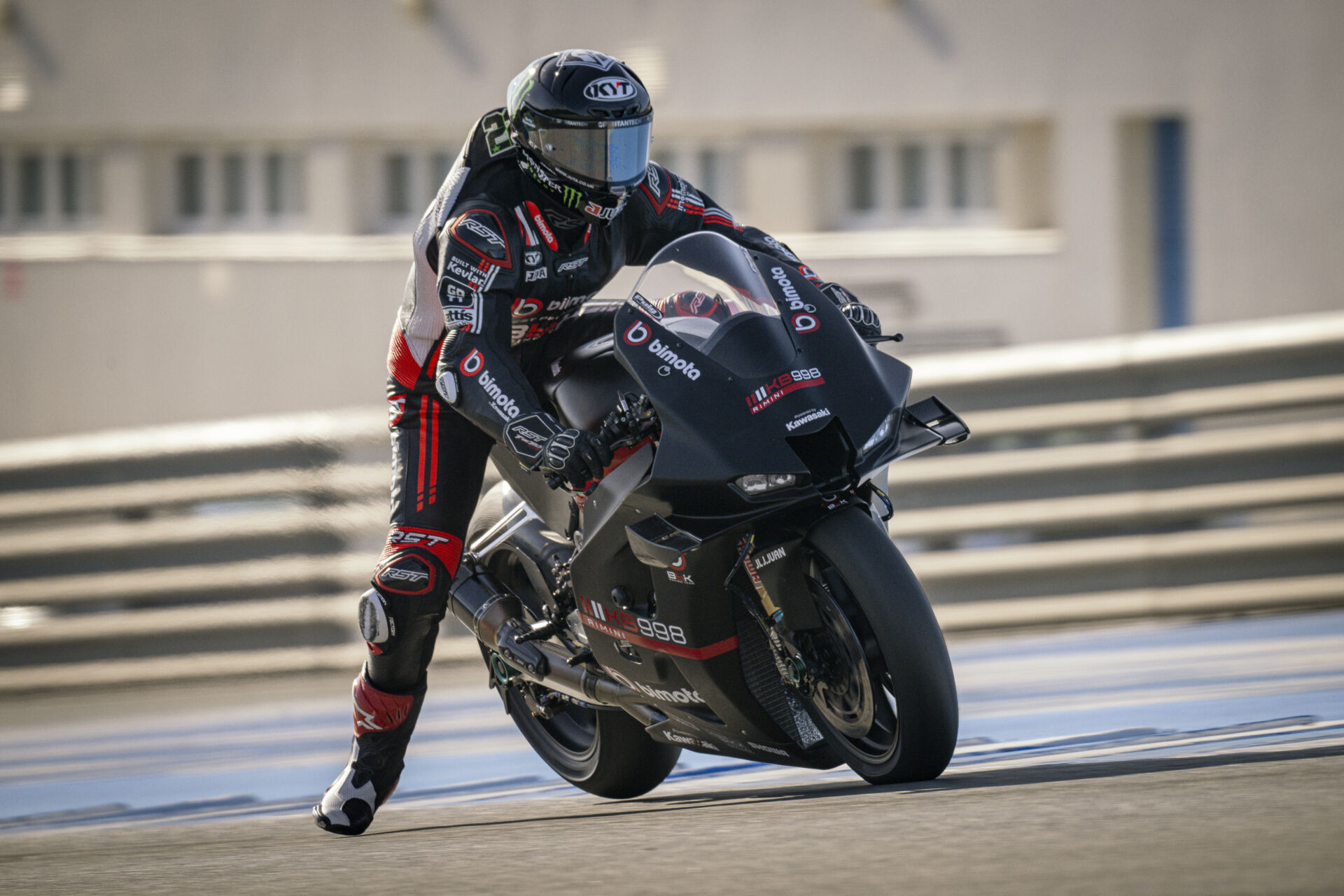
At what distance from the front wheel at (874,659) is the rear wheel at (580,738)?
113 centimetres

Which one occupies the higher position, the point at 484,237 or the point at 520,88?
the point at 520,88

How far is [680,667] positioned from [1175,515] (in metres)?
3.75

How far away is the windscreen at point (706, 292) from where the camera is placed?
4219mm

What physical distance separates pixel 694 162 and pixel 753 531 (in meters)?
12.5

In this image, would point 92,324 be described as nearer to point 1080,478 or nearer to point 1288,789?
point 1080,478

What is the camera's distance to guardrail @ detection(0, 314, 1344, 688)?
24.0 ft

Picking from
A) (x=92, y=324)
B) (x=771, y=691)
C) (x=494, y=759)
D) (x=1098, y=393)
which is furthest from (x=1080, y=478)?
(x=92, y=324)

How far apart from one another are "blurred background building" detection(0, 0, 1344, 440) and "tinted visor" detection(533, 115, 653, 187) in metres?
9.84

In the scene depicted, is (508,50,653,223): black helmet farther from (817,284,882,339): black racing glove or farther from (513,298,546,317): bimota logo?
(817,284,882,339): black racing glove

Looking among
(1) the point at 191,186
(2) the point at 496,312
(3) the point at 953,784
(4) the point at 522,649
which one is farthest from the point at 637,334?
(1) the point at 191,186

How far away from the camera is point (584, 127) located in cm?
456

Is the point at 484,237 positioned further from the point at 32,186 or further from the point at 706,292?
the point at 32,186

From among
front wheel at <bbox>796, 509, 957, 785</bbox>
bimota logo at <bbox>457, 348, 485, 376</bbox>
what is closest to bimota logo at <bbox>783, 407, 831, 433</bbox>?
Answer: front wheel at <bbox>796, 509, 957, 785</bbox>

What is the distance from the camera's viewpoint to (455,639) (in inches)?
325
